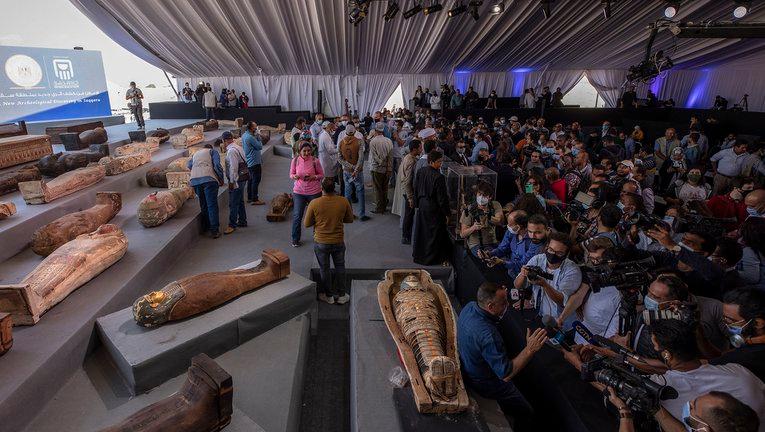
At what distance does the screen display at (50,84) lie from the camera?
10.5 metres

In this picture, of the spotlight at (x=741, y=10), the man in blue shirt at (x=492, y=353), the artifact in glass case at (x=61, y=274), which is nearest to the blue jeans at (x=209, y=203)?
the artifact in glass case at (x=61, y=274)

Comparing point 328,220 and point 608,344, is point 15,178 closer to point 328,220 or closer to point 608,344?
point 328,220

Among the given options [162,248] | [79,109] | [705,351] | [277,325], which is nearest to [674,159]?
[705,351]

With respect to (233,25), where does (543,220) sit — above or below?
below

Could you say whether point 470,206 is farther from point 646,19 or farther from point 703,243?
point 646,19

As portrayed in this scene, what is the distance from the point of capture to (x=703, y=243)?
3367 millimetres

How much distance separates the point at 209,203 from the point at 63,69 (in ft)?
32.0

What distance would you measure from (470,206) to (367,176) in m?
6.65

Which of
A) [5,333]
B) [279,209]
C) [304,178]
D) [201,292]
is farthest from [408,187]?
[5,333]

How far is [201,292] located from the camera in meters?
3.72

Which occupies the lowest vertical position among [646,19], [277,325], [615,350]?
[277,325]

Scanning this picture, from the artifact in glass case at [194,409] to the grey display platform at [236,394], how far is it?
0.17 metres

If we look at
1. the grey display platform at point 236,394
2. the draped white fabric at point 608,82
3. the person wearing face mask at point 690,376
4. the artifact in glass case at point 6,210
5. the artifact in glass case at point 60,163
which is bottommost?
the grey display platform at point 236,394

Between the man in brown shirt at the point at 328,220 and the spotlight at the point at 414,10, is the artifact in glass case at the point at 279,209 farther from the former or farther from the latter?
the spotlight at the point at 414,10
